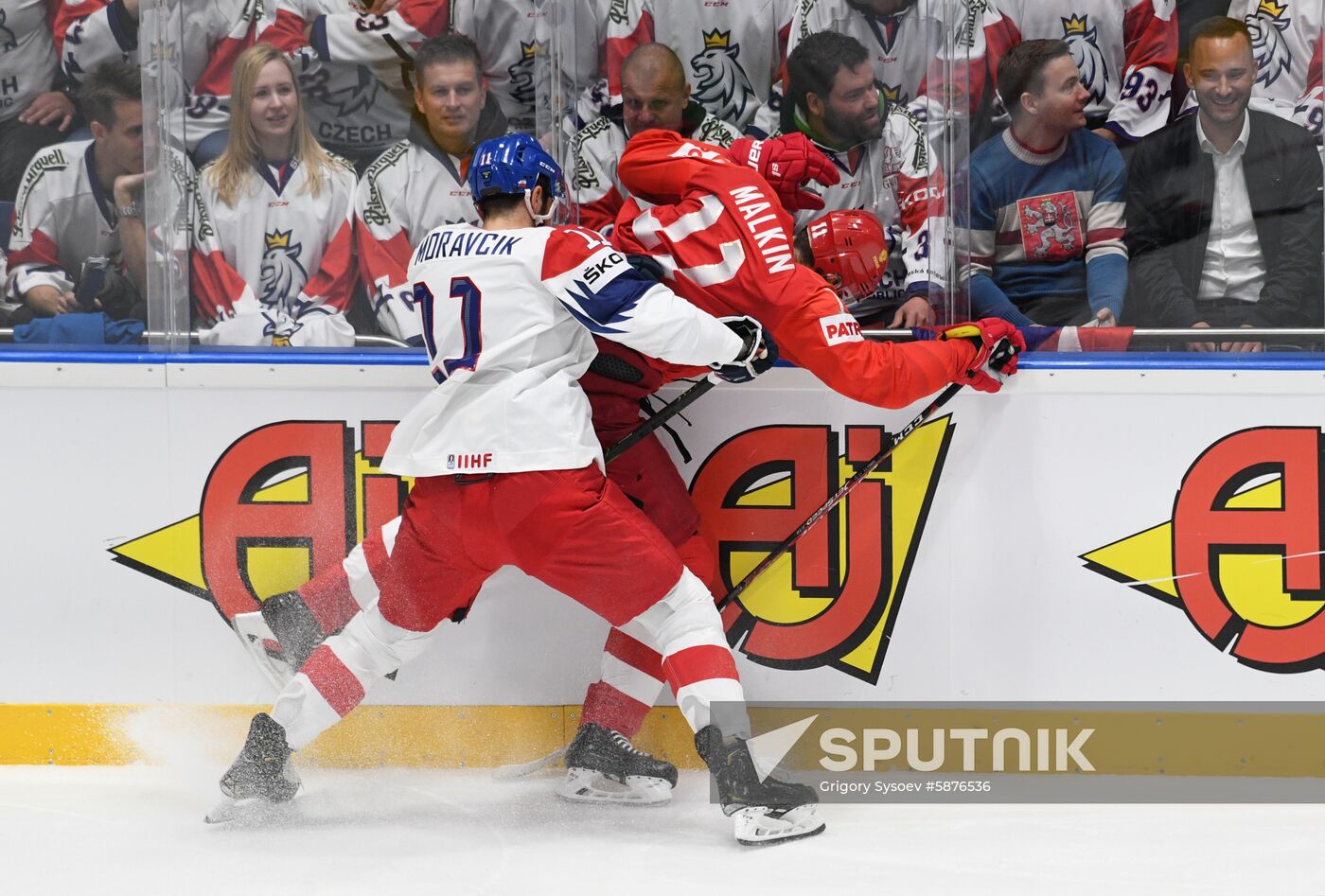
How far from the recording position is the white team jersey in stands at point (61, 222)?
300 cm

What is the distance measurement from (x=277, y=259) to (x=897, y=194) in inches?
62.5

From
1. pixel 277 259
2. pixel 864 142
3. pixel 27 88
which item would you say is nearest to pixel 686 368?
pixel 864 142

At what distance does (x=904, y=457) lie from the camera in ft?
9.25

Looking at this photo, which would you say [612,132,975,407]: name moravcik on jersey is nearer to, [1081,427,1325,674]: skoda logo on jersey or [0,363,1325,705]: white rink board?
[0,363,1325,705]: white rink board

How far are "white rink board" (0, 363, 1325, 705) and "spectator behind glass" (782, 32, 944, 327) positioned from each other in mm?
352

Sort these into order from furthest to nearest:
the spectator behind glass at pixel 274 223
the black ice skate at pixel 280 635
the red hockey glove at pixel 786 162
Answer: the spectator behind glass at pixel 274 223, the black ice skate at pixel 280 635, the red hockey glove at pixel 786 162

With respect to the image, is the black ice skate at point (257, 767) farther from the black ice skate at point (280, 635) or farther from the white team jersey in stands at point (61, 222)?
the white team jersey in stands at point (61, 222)

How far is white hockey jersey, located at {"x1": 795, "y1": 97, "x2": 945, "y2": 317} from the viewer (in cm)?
295

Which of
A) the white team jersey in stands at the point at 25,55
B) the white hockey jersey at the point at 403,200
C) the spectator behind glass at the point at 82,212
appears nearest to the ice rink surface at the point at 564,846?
the spectator behind glass at the point at 82,212

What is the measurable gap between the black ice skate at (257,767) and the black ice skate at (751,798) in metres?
0.88

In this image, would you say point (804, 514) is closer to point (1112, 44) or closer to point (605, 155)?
point (605, 155)

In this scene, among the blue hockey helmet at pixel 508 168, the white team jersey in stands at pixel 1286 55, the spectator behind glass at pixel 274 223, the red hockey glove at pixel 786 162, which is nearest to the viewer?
the blue hockey helmet at pixel 508 168

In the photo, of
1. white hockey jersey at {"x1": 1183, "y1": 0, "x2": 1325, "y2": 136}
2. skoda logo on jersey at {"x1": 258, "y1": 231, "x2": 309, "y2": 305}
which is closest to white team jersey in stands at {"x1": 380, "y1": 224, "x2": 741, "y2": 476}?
skoda logo on jersey at {"x1": 258, "y1": 231, "x2": 309, "y2": 305}

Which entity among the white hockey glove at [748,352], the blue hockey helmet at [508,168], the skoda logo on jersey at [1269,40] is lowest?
the white hockey glove at [748,352]
